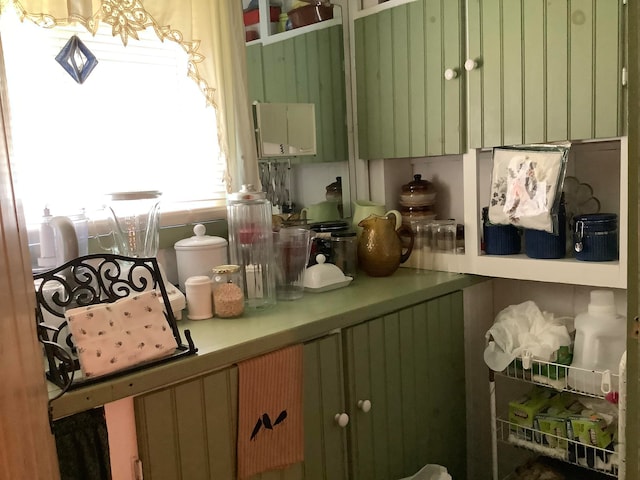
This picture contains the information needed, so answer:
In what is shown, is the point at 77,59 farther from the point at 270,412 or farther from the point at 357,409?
the point at 357,409

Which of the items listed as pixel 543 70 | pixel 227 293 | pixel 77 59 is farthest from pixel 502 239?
pixel 77 59

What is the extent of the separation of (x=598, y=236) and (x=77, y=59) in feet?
5.15

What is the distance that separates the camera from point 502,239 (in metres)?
2.05

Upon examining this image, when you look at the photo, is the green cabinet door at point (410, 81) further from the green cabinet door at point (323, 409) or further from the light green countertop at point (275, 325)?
the green cabinet door at point (323, 409)

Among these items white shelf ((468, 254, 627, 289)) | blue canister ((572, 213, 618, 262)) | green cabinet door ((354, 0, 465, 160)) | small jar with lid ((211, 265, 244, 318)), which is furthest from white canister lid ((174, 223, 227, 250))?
blue canister ((572, 213, 618, 262))

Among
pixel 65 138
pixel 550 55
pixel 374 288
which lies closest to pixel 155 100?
pixel 65 138

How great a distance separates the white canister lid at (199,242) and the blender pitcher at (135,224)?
94 mm

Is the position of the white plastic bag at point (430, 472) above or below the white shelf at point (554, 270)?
below

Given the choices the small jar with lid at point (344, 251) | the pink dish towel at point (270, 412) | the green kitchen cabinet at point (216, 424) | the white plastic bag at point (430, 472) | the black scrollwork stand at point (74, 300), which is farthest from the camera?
the small jar with lid at point (344, 251)

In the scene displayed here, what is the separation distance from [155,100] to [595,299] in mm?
1472

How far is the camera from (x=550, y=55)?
1798mm

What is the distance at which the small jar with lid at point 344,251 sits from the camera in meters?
2.11

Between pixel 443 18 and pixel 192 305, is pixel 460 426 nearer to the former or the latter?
pixel 192 305

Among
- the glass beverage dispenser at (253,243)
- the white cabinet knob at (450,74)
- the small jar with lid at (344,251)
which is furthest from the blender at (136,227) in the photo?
the white cabinet knob at (450,74)
